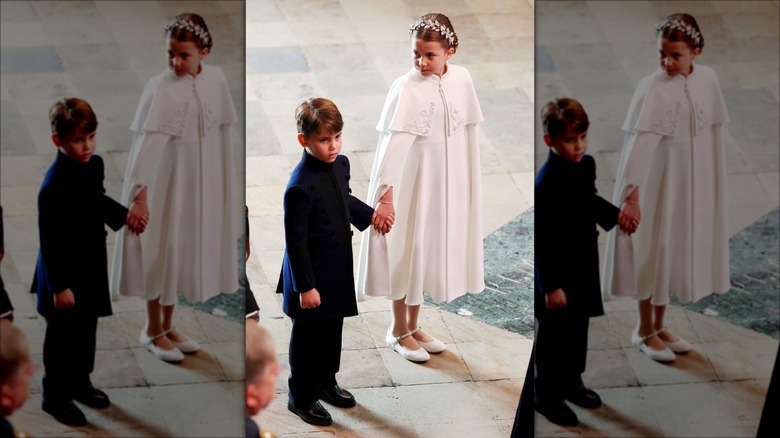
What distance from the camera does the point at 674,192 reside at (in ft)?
8.23

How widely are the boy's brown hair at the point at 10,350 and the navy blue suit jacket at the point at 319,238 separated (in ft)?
5.63

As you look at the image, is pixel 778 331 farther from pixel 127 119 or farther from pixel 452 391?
pixel 452 391

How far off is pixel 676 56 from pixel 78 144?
1.12 meters

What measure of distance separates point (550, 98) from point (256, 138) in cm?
428

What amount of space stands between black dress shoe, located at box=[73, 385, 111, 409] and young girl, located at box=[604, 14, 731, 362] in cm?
103

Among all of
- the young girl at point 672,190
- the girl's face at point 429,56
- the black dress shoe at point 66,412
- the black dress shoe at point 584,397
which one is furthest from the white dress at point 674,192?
the girl's face at point 429,56

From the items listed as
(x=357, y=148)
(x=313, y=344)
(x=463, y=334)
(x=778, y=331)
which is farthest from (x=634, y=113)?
(x=357, y=148)

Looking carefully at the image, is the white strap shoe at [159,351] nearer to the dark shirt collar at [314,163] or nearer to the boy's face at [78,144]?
the boy's face at [78,144]

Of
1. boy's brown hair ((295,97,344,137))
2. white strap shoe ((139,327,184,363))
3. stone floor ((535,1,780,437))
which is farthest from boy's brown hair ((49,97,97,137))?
boy's brown hair ((295,97,344,137))

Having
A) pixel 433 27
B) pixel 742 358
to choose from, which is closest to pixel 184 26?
pixel 742 358

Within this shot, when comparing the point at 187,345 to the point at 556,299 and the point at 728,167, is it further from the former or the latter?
→ the point at 728,167

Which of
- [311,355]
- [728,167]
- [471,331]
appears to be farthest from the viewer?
[471,331]

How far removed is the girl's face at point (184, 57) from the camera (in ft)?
7.79

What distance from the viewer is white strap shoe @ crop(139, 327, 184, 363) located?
8.34 feet
